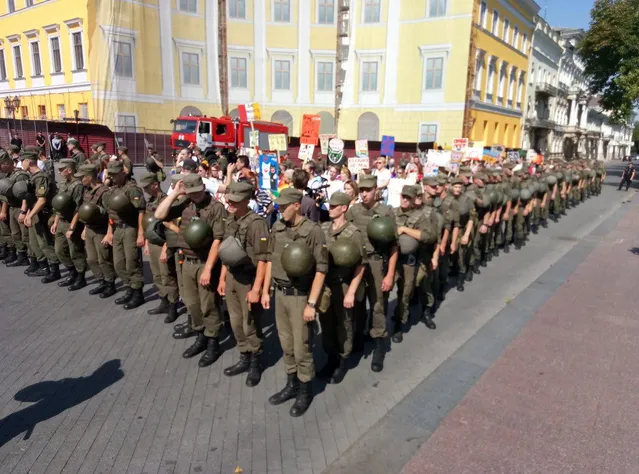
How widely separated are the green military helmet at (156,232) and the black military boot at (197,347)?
1240 mm

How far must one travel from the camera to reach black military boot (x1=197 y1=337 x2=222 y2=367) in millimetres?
5066

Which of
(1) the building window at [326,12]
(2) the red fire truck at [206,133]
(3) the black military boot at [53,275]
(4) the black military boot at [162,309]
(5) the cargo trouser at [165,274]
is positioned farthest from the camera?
(1) the building window at [326,12]

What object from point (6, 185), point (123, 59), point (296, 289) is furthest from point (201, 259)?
point (123, 59)

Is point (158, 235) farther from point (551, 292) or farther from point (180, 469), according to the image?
point (551, 292)

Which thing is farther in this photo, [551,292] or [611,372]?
[551,292]

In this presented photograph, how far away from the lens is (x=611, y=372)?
199 inches

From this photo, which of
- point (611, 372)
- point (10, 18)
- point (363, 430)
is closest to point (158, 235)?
point (363, 430)

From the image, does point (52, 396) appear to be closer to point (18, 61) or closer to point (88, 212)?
point (88, 212)

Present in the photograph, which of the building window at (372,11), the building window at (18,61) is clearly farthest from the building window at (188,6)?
the building window at (18,61)

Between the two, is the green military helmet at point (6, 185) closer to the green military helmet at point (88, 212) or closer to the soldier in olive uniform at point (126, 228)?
the green military helmet at point (88, 212)

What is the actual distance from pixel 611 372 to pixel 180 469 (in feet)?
14.9

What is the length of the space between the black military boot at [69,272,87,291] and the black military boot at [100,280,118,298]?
59 centimetres

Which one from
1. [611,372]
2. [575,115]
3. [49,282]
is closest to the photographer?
[611,372]

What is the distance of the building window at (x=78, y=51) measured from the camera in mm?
27312
